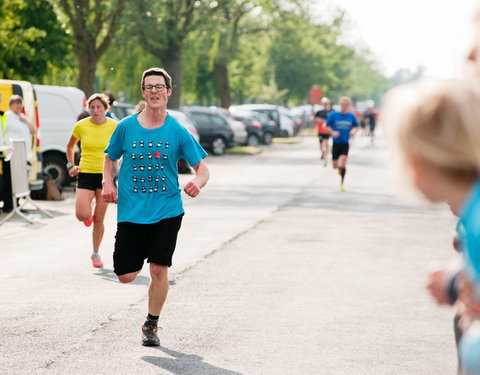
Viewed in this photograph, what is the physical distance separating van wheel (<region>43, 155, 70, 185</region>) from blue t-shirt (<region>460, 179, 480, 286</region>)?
18.8 metres

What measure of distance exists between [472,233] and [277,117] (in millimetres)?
52688

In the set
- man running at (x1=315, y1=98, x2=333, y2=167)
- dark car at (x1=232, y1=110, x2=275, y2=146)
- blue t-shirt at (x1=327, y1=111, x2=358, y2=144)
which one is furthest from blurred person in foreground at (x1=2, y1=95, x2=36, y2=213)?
dark car at (x1=232, y1=110, x2=275, y2=146)

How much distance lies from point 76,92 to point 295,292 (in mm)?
12733

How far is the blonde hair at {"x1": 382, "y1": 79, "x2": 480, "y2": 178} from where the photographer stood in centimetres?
212

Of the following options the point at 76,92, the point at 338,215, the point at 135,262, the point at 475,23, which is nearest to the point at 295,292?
the point at 135,262

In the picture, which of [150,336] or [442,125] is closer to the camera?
[442,125]

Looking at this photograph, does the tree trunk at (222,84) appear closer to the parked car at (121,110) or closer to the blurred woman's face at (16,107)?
the parked car at (121,110)

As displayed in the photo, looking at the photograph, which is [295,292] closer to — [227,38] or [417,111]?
[417,111]

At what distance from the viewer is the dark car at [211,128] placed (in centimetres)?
3591

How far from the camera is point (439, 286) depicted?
2.50 meters

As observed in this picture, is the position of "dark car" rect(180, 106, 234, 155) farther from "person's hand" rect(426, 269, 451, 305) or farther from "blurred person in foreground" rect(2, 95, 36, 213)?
"person's hand" rect(426, 269, 451, 305)

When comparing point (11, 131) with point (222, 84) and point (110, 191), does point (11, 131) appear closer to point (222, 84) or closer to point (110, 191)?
point (110, 191)

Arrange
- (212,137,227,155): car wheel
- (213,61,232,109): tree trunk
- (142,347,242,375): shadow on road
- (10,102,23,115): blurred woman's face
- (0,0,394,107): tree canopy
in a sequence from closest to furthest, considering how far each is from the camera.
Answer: (142,347,242,375): shadow on road < (10,102,23,115): blurred woman's face < (0,0,394,107): tree canopy < (212,137,227,155): car wheel < (213,61,232,109): tree trunk

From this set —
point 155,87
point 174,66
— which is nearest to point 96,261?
point 155,87
